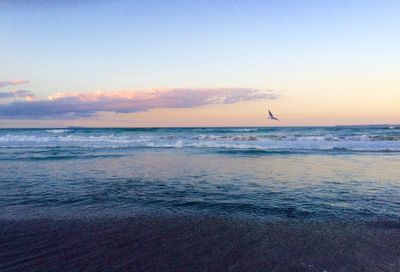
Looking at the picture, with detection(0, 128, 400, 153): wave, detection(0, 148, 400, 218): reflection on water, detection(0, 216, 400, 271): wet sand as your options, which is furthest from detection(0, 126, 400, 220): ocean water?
detection(0, 128, 400, 153): wave

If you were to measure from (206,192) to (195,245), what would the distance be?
3756mm

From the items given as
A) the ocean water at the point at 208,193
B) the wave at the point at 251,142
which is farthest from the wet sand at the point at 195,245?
the wave at the point at 251,142

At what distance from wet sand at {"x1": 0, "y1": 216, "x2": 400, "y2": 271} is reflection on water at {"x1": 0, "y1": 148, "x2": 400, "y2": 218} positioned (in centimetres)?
72

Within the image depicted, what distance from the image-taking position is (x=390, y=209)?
22.1 feet

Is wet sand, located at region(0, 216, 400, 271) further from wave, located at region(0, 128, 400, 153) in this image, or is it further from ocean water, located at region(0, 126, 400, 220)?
wave, located at region(0, 128, 400, 153)

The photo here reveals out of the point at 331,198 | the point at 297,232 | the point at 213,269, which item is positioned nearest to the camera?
the point at 213,269

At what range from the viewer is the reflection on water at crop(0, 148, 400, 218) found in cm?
681

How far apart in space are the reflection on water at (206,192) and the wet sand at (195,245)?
2.36 ft

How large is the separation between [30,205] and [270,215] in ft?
17.3

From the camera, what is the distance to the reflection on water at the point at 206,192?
681 cm

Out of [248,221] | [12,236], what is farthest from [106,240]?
[248,221]

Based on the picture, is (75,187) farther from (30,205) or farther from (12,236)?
(12,236)

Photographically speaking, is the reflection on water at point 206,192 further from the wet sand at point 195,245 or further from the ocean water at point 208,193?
the wet sand at point 195,245

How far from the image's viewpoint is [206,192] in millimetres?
8586
